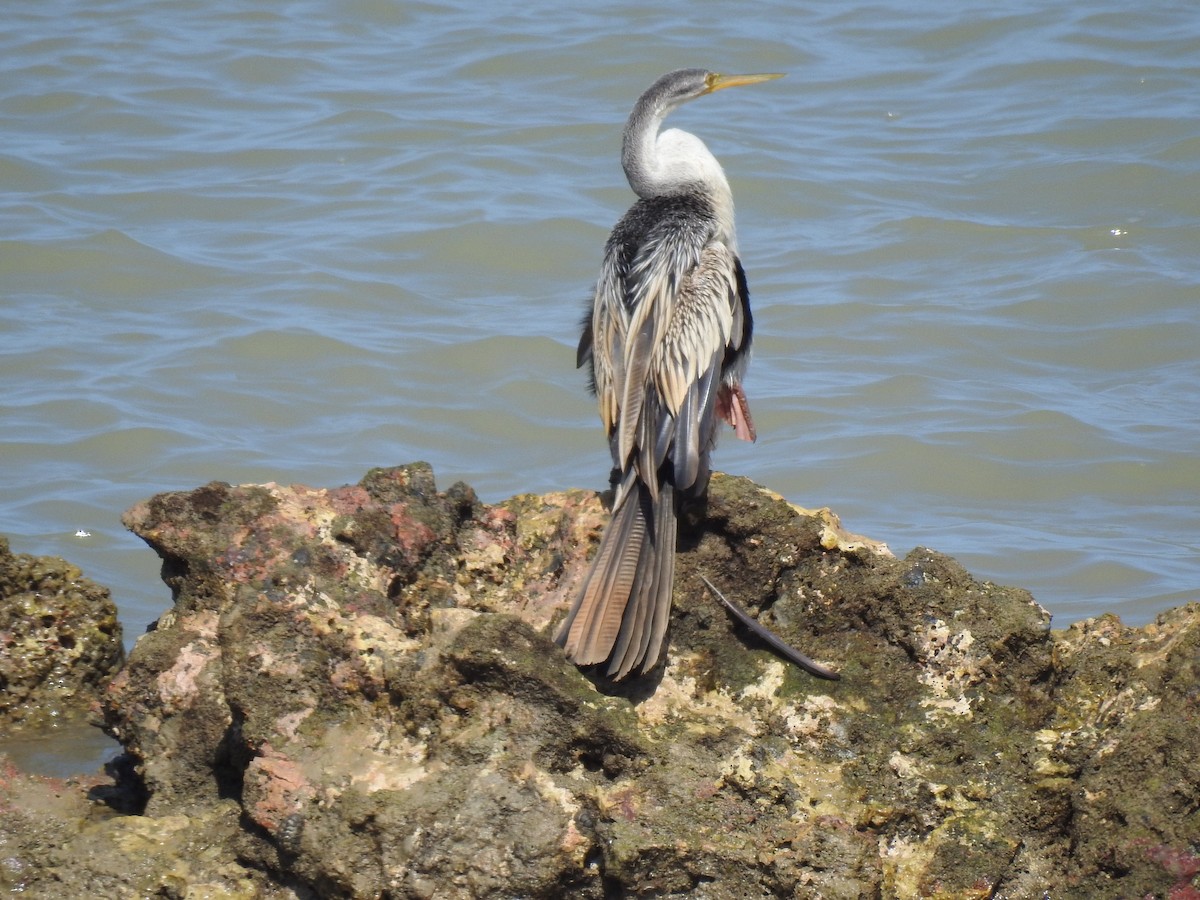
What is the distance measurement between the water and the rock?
6.06ft

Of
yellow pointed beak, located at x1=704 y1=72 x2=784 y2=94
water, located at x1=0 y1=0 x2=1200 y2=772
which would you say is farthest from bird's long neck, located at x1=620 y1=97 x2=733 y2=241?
water, located at x1=0 y1=0 x2=1200 y2=772

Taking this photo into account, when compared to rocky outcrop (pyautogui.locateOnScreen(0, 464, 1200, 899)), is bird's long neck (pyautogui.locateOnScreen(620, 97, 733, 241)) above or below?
above

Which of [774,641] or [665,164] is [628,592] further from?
[665,164]

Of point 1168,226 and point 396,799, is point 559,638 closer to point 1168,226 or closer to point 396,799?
point 396,799

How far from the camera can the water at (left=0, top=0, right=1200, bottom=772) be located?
8.43 meters

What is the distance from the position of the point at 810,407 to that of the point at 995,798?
6.01 metres

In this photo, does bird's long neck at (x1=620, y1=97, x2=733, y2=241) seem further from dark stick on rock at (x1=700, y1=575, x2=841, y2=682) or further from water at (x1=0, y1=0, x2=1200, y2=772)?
water at (x1=0, y1=0, x2=1200, y2=772)

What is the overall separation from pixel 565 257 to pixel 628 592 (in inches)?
313

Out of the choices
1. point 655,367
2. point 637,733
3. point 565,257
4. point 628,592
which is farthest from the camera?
point 565,257

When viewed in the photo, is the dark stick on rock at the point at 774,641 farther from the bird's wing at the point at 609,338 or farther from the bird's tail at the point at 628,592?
the bird's wing at the point at 609,338

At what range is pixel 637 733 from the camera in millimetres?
3420

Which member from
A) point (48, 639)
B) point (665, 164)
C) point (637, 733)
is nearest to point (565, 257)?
point (665, 164)

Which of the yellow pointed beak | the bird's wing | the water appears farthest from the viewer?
the water

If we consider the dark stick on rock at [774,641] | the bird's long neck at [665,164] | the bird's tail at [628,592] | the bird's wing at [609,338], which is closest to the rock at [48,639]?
the bird's wing at [609,338]
